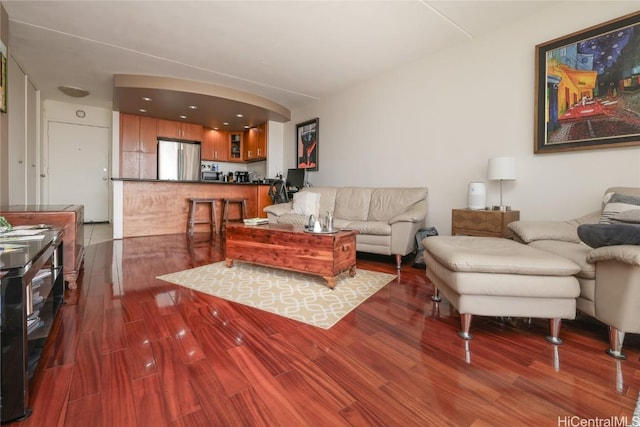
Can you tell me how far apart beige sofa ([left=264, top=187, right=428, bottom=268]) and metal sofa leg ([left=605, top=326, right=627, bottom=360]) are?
5.82 feet

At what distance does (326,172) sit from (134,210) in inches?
133

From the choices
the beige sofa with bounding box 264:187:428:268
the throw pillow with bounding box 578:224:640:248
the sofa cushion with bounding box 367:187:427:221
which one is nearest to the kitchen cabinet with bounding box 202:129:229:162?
the beige sofa with bounding box 264:187:428:268

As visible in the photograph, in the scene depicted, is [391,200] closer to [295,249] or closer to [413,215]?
[413,215]

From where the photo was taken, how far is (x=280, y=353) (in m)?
1.42

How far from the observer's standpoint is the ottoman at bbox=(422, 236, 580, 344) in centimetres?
152

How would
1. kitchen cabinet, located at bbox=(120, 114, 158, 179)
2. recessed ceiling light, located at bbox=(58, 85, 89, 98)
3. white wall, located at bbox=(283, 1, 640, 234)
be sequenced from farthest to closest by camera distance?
1. kitchen cabinet, located at bbox=(120, 114, 158, 179)
2. recessed ceiling light, located at bbox=(58, 85, 89, 98)
3. white wall, located at bbox=(283, 1, 640, 234)

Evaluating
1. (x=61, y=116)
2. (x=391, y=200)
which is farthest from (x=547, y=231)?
(x=61, y=116)

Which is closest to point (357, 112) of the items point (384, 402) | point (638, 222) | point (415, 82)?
point (415, 82)

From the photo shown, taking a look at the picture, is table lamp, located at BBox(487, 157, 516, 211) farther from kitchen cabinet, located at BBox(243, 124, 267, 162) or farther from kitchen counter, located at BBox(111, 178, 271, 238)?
kitchen cabinet, located at BBox(243, 124, 267, 162)

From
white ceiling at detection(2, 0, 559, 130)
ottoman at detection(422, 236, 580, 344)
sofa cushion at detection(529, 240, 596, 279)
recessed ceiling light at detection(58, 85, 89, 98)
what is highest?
recessed ceiling light at detection(58, 85, 89, 98)

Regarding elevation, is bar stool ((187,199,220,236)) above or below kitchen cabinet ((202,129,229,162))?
below

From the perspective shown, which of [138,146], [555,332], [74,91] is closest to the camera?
[555,332]

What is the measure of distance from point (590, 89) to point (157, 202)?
233 inches

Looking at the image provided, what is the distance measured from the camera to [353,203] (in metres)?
4.20
